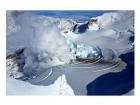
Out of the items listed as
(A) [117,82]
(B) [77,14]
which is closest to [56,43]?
(B) [77,14]

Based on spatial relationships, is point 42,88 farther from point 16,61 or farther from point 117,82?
point 117,82

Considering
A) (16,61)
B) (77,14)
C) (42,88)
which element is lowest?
(42,88)

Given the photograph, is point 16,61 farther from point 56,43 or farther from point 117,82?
point 117,82

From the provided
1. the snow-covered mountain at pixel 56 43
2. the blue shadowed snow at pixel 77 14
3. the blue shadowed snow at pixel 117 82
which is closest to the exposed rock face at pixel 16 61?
the snow-covered mountain at pixel 56 43

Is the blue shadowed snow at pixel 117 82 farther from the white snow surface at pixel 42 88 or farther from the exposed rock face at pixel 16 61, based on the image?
the exposed rock face at pixel 16 61

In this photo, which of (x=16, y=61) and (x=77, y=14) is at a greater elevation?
(x=77, y=14)

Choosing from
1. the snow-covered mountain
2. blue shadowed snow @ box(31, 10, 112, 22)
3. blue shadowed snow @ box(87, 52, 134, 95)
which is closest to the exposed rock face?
the snow-covered mountain
